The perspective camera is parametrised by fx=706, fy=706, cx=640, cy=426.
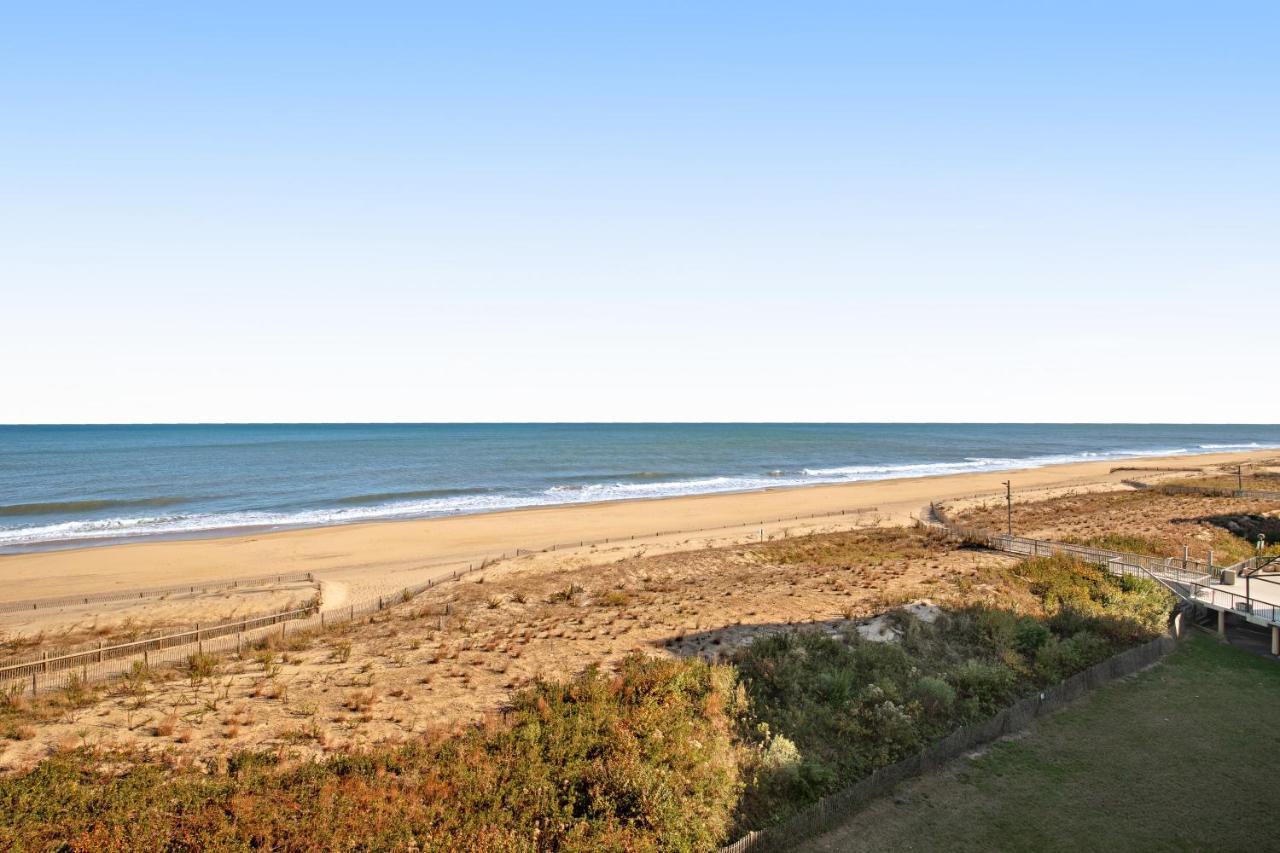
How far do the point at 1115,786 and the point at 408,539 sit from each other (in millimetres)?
46780

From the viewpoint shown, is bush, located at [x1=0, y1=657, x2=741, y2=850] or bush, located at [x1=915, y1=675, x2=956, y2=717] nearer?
bush, located at [x1=0, y1=657, x2=741, y2=850]

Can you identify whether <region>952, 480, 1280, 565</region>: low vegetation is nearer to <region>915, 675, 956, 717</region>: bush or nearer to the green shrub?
the green shrub

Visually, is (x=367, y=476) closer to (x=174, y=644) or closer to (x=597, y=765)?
(x=174, y=644)

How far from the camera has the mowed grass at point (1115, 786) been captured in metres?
17.7

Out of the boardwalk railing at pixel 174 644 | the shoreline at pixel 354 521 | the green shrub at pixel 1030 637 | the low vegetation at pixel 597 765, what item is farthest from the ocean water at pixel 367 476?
the green shrub at pixel 1030 637

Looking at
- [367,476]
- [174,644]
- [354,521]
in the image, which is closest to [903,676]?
[174,644]

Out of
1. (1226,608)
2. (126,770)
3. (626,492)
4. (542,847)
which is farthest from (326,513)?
(1226,608)

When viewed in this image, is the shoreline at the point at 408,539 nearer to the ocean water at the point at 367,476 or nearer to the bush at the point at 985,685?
the ocean water at the point at 367,476

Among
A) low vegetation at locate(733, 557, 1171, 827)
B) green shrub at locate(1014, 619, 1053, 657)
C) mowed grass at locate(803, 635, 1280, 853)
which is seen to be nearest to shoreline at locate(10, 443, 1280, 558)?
low vegetation at locate(733, 557, 1171, 827)

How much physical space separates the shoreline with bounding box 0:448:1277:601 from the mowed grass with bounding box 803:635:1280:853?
3257cm

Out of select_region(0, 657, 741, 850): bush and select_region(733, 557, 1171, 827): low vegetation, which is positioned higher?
select_region(0, 657, 741, 850): bush

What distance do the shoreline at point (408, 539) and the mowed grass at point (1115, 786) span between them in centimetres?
3257

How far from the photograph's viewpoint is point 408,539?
54.6 m

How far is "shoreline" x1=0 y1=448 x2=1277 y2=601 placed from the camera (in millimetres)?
43719
